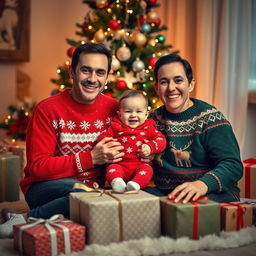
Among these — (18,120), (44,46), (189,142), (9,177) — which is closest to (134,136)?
(189,142)

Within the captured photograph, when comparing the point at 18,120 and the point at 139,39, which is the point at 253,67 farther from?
the point at 18,120

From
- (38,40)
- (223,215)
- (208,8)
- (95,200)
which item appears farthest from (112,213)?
(38,40)

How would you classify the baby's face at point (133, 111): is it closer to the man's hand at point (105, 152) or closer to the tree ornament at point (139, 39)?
the man's hand at point (105, 152)

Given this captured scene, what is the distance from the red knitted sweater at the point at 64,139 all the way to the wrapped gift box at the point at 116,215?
0.95 feet

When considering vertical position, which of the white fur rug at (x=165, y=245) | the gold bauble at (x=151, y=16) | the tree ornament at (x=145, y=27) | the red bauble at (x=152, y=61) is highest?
the gold bauble at (x=151, y=16)

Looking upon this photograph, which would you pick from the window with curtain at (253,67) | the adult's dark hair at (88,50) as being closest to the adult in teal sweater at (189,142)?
the adult's dark hair at (88,50)

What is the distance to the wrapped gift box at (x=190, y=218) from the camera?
2.06 meters

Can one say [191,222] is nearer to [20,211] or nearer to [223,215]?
[223,215]

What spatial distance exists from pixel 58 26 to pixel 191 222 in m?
4.21

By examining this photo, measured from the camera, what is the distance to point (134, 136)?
98.6 inches

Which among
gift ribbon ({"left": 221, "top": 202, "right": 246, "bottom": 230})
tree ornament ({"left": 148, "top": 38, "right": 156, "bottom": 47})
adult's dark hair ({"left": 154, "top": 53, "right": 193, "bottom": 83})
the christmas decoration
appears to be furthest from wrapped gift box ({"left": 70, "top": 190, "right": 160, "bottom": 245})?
the christmas decoration

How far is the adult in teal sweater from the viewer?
2.38m

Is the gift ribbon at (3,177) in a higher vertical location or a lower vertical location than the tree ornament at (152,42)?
lower

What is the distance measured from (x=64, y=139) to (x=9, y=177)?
1.10m
